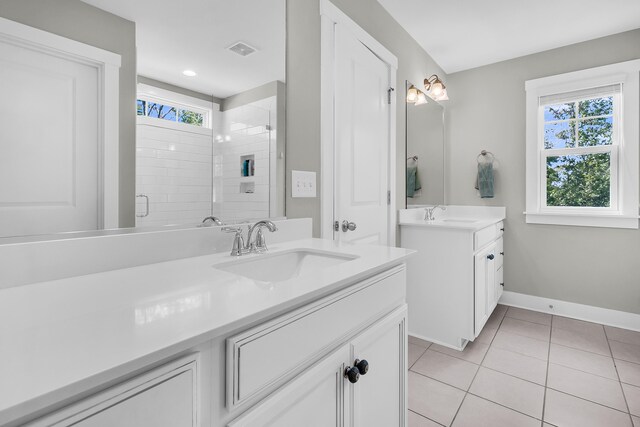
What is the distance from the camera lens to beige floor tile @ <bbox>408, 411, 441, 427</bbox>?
5.01ft

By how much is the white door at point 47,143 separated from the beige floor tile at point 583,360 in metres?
2.66

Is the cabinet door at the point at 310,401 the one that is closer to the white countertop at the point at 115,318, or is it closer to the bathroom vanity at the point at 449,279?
the white countertop at the point at 115,318

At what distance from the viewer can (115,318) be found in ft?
1.80

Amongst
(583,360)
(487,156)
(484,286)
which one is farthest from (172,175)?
(487,156)

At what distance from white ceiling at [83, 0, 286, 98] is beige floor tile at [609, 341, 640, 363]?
276 centimetres

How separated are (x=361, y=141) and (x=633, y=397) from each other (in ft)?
6.62

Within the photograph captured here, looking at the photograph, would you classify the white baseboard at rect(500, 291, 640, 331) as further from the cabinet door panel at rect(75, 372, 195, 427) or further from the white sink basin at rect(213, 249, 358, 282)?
the cabinet door panel at rect(75, 372, 195, 427)

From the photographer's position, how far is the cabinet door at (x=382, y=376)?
933mm

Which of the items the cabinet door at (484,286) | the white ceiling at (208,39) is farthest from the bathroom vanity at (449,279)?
the white ceiling at (208,39)

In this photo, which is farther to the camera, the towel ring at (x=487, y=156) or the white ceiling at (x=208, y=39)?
the towel ring at (x=487, y=156)

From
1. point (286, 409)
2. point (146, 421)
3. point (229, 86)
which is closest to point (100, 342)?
Result: point (146, 421)

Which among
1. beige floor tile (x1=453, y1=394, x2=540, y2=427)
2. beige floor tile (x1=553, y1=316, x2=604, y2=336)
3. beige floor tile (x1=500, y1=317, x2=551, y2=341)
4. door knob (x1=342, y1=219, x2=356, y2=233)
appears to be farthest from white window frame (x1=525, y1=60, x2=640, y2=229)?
door knob (x1=342, y1=219, x2=356, y2=233)

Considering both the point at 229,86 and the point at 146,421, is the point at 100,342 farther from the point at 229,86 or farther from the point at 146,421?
the point at 229,86

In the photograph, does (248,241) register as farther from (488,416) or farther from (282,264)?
(488,416)
